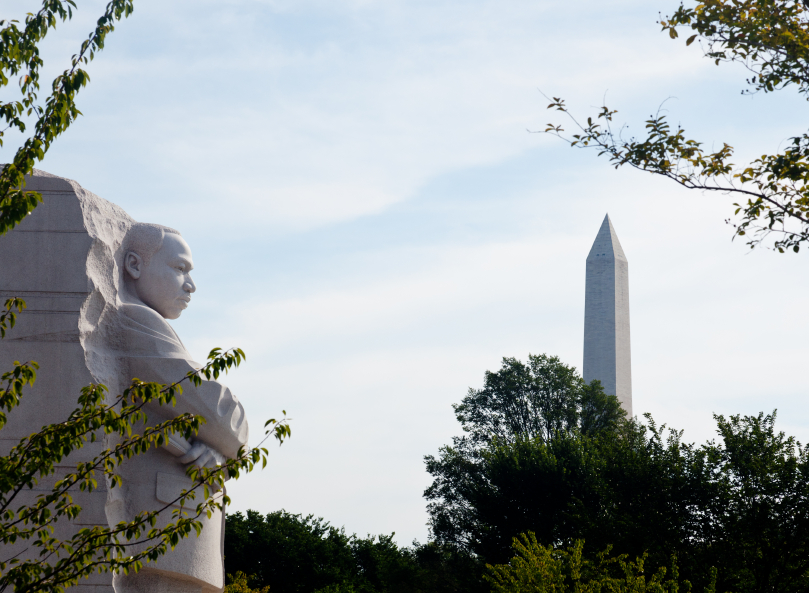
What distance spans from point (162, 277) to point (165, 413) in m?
1.29

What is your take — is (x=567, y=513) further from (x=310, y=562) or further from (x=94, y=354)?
(x=94, y=354)

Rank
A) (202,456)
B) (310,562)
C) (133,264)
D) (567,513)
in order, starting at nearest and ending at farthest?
(202,456)
(133,264)
(567,513)
(310,562)

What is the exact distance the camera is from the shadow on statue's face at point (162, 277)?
8344 mm

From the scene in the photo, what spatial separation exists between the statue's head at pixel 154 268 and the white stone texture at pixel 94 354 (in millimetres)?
291

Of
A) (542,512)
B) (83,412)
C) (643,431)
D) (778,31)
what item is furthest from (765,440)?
(83,412)

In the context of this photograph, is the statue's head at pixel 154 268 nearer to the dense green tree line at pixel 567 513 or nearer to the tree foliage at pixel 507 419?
the dense green tree line at pixel 567 513

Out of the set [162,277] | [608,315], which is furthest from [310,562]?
[162,277]

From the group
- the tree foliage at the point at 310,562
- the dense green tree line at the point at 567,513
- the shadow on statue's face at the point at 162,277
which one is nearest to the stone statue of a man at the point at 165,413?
the shadow on statue's face at the point at 162,277

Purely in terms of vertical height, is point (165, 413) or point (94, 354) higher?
point (94, 354)

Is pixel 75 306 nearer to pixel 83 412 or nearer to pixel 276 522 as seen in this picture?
pixel 83 412

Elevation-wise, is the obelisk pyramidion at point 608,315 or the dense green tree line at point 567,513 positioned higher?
the obelisk pyramidion at point 608,315

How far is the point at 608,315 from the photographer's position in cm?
4172

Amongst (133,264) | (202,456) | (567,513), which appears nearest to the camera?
(202,456)

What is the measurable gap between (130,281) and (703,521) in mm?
19448
